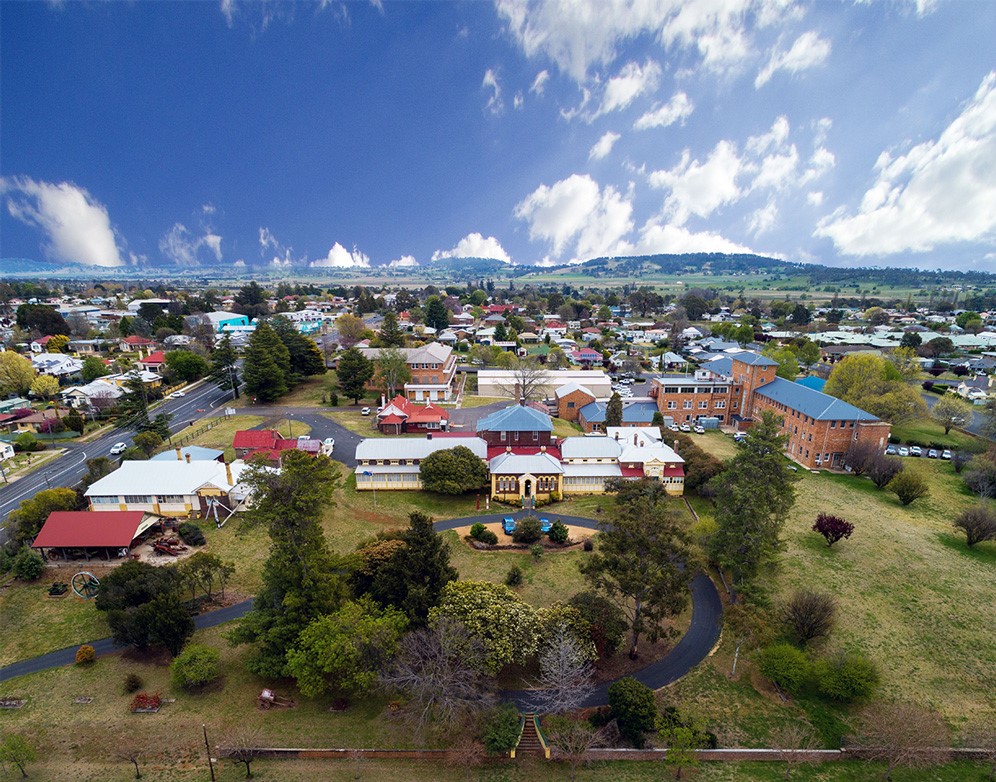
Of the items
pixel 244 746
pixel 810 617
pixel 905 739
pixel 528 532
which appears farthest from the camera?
pixel 528 532

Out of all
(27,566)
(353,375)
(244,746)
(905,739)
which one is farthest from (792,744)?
(353,375)

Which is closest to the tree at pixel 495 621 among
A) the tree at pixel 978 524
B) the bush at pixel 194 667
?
the bush at pixel 194 667


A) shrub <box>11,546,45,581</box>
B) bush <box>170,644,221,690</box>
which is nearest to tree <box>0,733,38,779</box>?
bush <box>170,644,221,690</box>

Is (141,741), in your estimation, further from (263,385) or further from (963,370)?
(963,370)

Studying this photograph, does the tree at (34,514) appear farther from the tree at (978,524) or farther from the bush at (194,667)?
the tree at (978,524)

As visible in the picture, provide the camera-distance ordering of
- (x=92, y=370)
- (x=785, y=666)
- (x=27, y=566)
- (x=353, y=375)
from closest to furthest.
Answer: (x=785, y=666) < (x=27, y=566) < (x=353, y=375) < (x=92, y=370)

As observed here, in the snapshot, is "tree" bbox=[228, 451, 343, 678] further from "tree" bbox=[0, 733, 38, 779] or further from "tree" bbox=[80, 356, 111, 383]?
"tree" bbox=[80, 356, 111, 383]

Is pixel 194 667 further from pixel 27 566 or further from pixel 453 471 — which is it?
pixel 453 471
